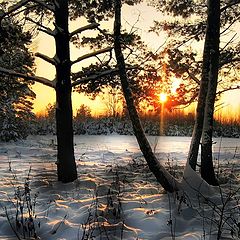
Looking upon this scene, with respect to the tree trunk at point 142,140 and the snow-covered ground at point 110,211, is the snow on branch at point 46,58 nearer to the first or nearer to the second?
the tree trunk at point 142,140

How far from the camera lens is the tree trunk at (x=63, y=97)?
24.9 feet

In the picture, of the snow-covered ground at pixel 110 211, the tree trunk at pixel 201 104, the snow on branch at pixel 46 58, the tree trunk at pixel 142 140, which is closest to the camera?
the snow-covered ground at pixel 110 211

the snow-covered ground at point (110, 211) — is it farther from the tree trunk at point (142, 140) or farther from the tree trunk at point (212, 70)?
the tree trunk at point (212, 70)

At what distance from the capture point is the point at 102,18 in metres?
8.49

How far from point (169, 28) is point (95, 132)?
23277mm

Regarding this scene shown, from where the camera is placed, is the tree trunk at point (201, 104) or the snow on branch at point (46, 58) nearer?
the tree trunk at point (201, 104)

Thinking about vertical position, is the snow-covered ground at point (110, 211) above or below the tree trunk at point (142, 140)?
below

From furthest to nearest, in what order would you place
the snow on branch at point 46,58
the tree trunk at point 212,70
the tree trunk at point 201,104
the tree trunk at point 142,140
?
the snow on branch at point 46,58, the tree trunk at point 212,70, the tree trunk at point 201,104, the tree trunk at point 142,140

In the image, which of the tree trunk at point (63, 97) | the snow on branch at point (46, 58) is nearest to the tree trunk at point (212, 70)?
the tree trunk at point (63, 97)

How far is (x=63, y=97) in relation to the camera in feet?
24.9

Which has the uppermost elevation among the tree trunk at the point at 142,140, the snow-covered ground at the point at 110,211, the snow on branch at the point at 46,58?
the snow on branch at the point at 46,58

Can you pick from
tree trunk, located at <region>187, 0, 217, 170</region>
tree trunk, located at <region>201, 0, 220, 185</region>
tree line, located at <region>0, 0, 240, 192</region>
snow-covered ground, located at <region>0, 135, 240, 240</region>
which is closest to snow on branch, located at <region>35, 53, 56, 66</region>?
tree line, located at <region>0, 0, 240, 192</region>

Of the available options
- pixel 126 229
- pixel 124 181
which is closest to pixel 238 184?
pixel 124 181

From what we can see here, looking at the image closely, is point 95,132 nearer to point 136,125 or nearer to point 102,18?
point 102,18
